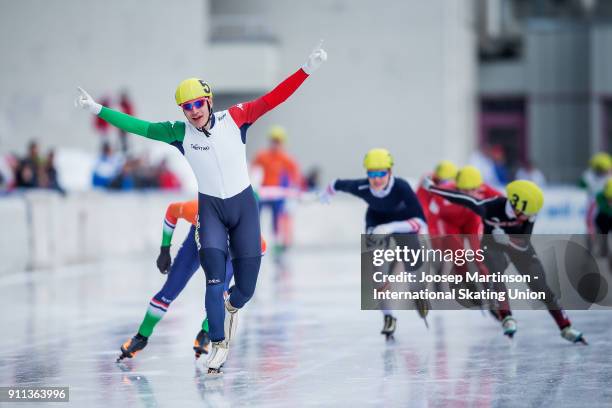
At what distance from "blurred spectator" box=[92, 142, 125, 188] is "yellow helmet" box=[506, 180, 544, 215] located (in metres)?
15.1

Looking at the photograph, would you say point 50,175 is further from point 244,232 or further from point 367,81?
point 367,81

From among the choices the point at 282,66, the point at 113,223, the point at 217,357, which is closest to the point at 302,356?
the point at 217,357

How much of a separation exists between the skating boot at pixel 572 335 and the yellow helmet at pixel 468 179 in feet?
6.33

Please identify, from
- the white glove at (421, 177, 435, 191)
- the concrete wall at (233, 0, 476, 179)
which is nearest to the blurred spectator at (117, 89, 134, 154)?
the concrete wall at (233, 0, 476, 179)

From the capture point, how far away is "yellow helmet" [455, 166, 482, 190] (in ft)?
44.9

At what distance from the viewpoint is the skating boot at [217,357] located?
33.6 feet

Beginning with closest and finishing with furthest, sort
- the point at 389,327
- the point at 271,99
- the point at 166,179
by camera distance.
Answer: the point at 271,99
the point at 389,327
the point at 166,179

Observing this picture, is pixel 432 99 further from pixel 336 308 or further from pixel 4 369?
pixel 4 369

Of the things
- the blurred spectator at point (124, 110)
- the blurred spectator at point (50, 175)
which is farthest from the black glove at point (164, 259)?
the blurred spectator at point (124, 110)

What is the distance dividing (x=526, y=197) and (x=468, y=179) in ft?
4.96

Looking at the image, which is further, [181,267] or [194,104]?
[181,267]

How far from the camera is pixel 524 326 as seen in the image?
1401 cm

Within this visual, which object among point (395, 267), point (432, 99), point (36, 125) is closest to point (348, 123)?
point (432, 99)

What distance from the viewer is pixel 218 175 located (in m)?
10.2
